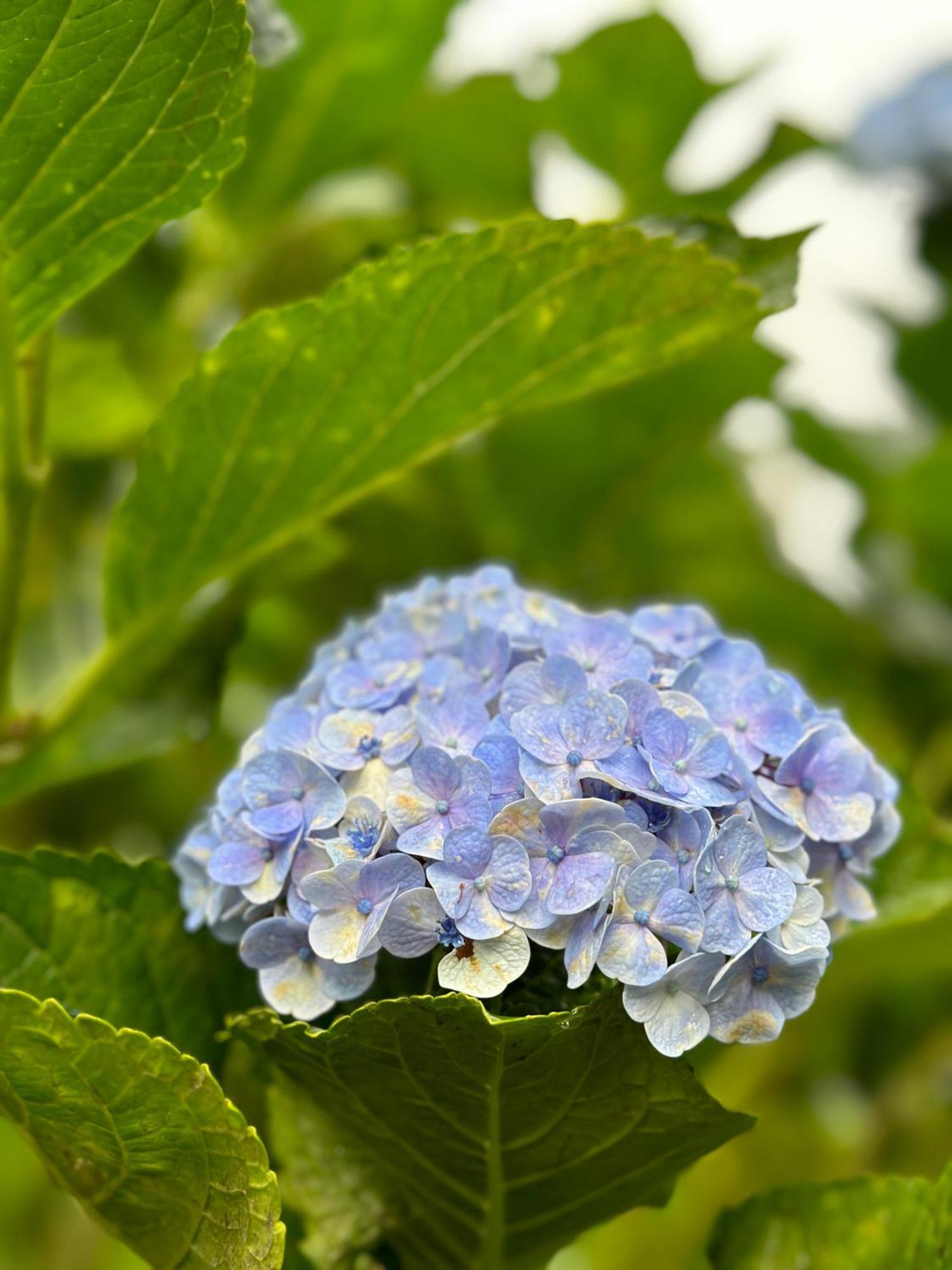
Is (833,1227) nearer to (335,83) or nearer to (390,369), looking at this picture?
(390,369)

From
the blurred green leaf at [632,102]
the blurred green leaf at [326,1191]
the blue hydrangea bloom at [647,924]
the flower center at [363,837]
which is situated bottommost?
the blurred green leaf at [326,1191]

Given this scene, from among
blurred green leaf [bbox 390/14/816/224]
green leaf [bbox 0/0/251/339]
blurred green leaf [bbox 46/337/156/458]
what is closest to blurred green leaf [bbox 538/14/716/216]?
blurred green leaf [bbox 390/14/816/224]

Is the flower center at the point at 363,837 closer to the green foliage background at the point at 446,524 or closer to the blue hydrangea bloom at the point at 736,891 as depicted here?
the blue hydrangea bloom at the point at 736,891

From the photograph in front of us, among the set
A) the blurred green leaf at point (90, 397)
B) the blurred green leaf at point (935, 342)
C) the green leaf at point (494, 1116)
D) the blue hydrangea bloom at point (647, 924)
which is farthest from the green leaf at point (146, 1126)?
the blurred green leaf at point (935, 342)

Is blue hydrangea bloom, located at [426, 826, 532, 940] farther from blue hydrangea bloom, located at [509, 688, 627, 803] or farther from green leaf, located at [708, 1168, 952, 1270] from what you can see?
green leaf, located at [708, 1168, 952, 1270]

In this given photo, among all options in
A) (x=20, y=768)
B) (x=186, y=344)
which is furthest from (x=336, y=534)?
(x=20, y=768)

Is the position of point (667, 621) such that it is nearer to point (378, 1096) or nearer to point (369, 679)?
point (369, 679)

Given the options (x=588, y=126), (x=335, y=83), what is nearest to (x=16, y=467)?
(x=335, y=83)

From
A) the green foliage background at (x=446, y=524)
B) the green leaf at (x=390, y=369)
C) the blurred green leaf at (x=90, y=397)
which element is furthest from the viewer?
the blurred green leaf at (x=90, y=397)
